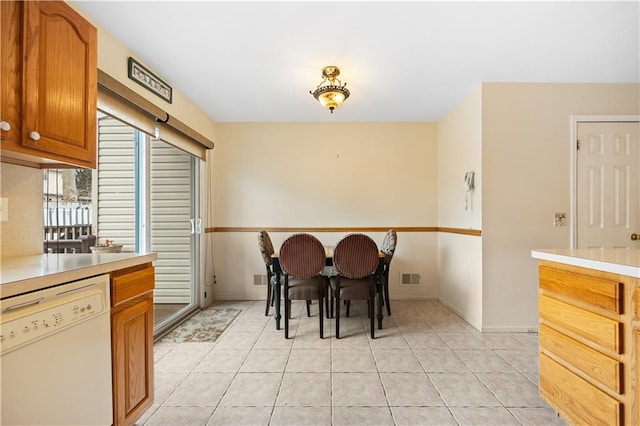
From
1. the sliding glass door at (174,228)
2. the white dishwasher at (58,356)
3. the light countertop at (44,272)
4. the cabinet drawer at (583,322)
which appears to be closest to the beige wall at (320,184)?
the sliding glass door at (174,228)

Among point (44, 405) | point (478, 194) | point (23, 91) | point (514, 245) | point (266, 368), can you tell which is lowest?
point (266, 368)

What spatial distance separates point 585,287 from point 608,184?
220 centimetres

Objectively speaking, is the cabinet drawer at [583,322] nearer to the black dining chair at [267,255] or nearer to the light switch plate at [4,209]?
the black dining chair at [267,255]

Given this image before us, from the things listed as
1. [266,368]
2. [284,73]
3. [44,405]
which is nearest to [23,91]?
[44,405]

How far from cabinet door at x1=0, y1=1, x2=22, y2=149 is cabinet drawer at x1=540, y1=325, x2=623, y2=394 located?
8.85 feet

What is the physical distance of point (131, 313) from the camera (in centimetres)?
135

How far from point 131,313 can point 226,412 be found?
82cm

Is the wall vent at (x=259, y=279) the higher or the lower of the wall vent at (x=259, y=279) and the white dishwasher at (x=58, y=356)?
the lower

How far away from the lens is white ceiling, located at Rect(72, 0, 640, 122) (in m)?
1.78

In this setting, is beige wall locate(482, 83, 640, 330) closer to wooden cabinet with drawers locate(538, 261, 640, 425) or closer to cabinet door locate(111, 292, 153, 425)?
wooden cabinet with drawers locate(538, 261, 640, 425)

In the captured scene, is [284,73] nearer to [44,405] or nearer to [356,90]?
[356,90]

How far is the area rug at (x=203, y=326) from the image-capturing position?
8.60 feet

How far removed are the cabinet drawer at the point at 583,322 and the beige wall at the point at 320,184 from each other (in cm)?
231

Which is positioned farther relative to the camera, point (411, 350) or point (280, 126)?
point (280, 126)
